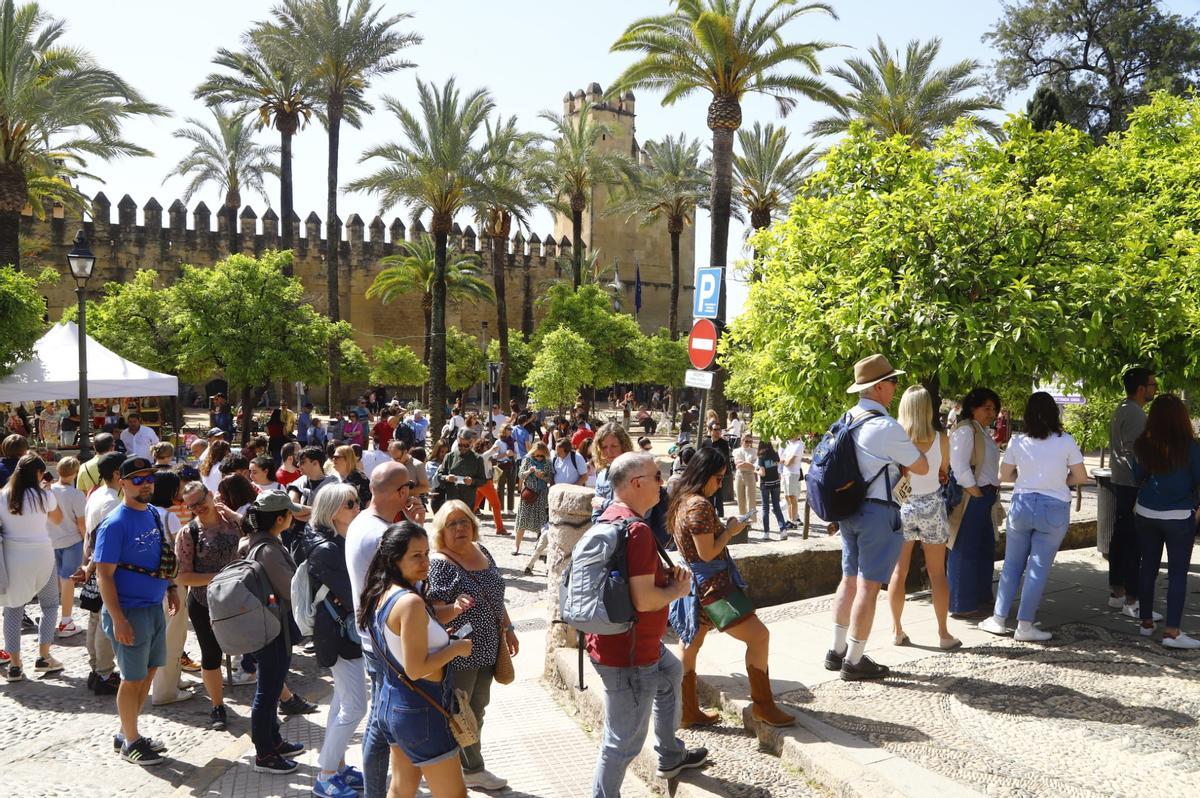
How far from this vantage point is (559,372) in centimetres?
2741

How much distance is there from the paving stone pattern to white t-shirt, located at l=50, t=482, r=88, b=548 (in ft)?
18.2

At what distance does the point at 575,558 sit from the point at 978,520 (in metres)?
3.92

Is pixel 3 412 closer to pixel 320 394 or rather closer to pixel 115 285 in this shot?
pixel 115 285

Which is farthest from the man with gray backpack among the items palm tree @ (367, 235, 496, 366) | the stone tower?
the stone tower

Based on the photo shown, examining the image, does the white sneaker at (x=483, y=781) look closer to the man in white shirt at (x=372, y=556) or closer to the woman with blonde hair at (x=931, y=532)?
the man in white shirt at (x=372, y=556)

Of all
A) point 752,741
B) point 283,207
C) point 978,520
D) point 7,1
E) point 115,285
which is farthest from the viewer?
point 283,207

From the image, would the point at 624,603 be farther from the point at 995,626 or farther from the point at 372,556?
the point at 995,626

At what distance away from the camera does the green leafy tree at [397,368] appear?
35969 millimetres

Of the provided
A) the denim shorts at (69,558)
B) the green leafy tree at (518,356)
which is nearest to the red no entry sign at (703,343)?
the denim shorts at (69,558)

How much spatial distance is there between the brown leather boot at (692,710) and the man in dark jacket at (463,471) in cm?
609

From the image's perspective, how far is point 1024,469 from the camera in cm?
555

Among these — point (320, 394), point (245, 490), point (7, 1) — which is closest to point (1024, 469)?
point (245, 490)

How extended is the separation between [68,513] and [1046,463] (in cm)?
702

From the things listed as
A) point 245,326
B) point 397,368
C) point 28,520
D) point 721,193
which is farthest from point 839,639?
point 397,368
